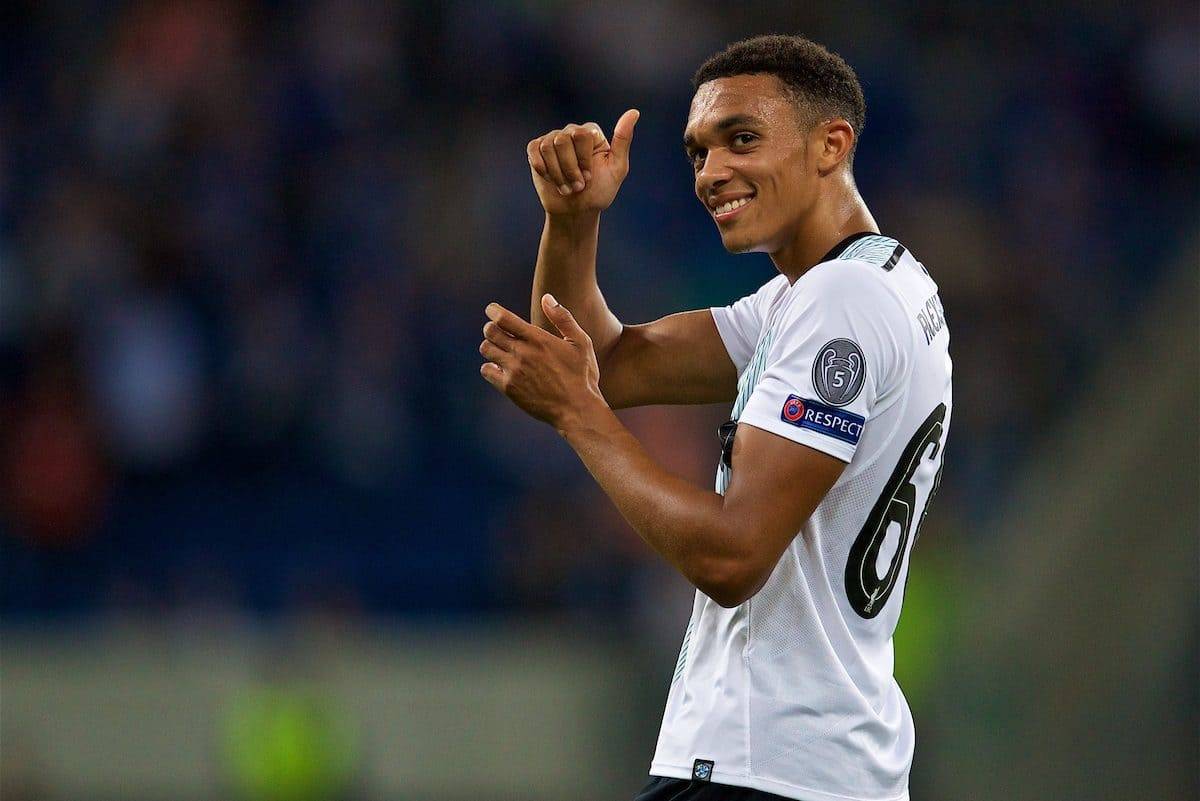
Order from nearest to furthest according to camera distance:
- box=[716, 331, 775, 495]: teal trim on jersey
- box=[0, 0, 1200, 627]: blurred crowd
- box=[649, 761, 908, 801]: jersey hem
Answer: box=[649, 761, 908, 801]: jersey hem < box=[716, 331, 775, 495]: teal trim on jersey < box=[0, 0, 1200, 627]: blurred crowd

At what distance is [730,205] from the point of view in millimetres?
3416

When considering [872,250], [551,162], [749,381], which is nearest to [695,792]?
[749,381]

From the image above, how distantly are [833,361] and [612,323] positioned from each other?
3.93 ft

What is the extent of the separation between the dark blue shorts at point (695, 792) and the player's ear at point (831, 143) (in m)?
1.27

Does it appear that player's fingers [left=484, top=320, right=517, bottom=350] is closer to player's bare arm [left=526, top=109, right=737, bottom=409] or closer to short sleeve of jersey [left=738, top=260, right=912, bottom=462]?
short sleeve of jersey [left=738, top=260, right=912, bottom=462]

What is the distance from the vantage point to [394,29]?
475 inches

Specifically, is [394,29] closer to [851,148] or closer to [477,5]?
[477,5]

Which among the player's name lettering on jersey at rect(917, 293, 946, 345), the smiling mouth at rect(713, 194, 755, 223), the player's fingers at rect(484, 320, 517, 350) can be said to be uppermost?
the smiling mouth at rect(713, 194, 755, 223)

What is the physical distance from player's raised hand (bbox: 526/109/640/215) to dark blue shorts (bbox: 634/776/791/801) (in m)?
1.32

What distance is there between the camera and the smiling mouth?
3.40 metres

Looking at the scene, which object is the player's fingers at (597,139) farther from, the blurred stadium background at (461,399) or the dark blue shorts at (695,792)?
the blurred stadium background at (461,399)

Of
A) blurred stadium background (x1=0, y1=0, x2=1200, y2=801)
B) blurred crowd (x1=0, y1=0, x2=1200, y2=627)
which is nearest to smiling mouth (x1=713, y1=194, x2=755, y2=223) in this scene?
blurred stadium background (x1=0, y1=0, x2=1200, y2=801)

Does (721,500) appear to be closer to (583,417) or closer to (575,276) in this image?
(583,417)

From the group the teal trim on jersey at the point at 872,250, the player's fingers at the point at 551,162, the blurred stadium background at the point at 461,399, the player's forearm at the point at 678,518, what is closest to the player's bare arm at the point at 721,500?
the player's forearm at the point at 678,518
